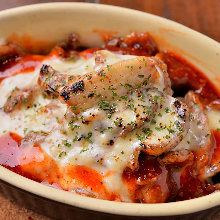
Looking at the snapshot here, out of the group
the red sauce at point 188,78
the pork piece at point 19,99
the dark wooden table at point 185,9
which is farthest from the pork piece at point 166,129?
the dark wooden table at point 185,9

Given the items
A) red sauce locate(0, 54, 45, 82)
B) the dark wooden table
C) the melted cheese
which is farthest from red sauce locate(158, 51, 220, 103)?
red sauce locate(0, 54, 45, 82)

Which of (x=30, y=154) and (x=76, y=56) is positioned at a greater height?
(x=76, y=56)

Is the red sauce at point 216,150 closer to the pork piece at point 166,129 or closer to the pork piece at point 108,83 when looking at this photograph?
the pork piece at point 166,129

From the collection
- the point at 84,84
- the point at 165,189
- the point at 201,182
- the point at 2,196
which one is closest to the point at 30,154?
the point at 2,196

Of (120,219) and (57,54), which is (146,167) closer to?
(120,219)

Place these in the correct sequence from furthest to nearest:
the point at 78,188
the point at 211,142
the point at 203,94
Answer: the point at 203,94 → the point at 211,142 → the point at 78,188
